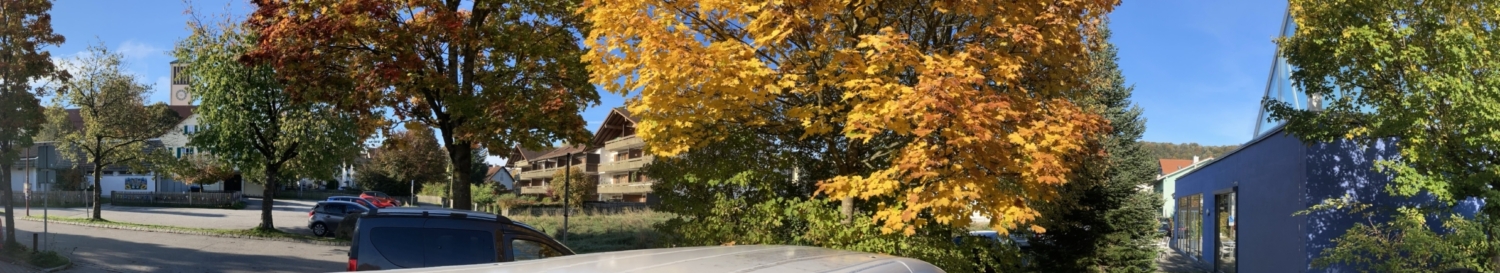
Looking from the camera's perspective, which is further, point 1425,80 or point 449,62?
point 449,62

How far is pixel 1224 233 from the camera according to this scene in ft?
72.6

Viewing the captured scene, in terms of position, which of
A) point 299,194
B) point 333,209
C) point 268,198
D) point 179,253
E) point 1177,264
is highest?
point 268,198

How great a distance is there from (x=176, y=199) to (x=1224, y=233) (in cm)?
4873

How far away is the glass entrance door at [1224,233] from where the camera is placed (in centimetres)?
2108

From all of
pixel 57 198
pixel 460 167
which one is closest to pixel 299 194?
pixel 57 198

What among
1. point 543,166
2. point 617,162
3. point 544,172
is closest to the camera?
point 617,162

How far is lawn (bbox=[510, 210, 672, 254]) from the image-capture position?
21.6 metres

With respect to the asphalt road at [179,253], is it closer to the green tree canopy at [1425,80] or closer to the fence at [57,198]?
the green tree canopy at [1425,80]

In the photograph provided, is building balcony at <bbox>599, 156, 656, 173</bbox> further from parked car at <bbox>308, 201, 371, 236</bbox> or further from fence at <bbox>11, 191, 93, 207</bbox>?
fence at <bbox>11, 191, 93, 207</bbox>

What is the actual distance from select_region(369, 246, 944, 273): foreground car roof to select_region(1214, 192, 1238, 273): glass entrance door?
20017mm

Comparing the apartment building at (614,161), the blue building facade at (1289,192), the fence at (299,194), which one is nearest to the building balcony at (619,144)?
the apartment building at (614,161)

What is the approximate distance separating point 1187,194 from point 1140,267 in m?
10.6

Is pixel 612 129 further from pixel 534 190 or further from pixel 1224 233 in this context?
pixel 1224 233

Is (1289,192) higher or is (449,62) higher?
(449,62)
